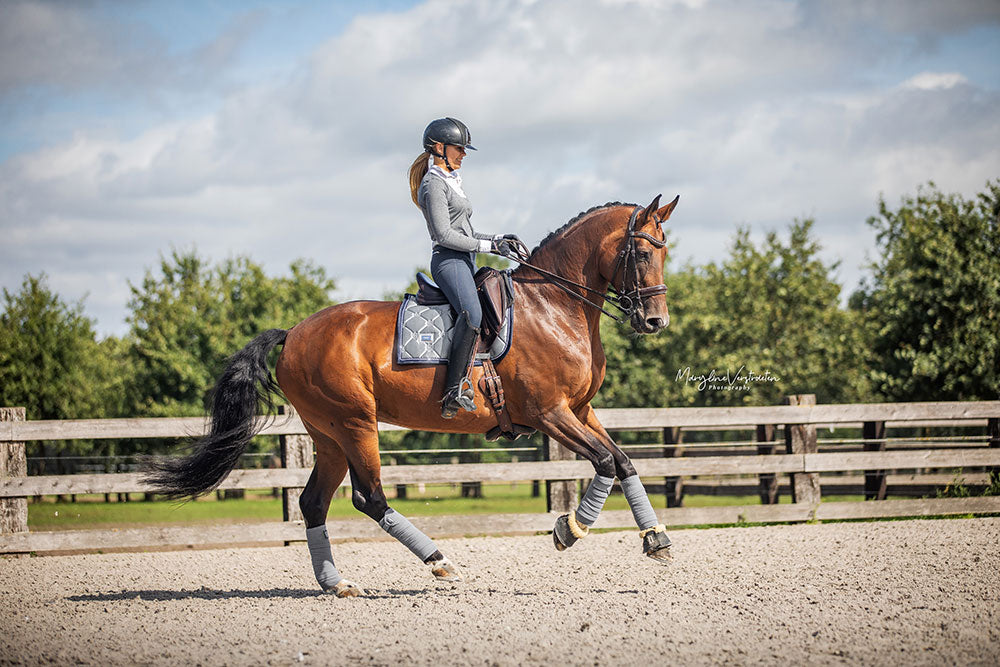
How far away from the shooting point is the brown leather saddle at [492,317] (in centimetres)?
595

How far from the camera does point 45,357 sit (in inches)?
1149

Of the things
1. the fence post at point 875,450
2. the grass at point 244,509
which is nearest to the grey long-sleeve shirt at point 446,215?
the fence post at point 875,450

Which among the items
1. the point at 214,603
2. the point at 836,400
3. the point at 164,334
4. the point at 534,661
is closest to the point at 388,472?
the point at 214,603

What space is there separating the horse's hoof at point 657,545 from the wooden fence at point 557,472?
3.54 m

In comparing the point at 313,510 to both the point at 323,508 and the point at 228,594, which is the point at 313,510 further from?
the point at 228,594

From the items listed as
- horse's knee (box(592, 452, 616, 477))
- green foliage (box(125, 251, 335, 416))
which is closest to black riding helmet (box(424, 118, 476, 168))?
horse's knee (box(592, 452, 616, 477))

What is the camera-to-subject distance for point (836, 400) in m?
24.2

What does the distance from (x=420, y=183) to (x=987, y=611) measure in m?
4.49

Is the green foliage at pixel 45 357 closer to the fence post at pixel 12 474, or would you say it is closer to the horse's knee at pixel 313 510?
the fence post at pixel 12 474

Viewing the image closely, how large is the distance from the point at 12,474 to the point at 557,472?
5.62 m

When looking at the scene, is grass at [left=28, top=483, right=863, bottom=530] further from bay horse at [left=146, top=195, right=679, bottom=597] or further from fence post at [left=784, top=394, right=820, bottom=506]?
bay horse at [left=146, top=195, right=679, bottom=597]

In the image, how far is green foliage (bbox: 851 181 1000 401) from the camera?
56.2 ft

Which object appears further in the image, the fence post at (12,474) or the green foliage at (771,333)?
the green foliage at (771,333)

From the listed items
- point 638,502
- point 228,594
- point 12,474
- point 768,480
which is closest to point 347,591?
point 228,594
